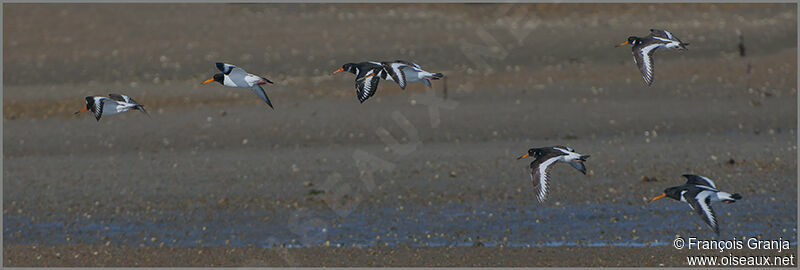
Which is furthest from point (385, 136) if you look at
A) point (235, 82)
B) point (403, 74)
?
point (403, 74)

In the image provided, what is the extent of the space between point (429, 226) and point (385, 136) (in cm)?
739

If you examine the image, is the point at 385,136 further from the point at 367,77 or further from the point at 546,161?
the point at 367,77

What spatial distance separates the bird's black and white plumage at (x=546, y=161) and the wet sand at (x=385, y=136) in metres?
2.99

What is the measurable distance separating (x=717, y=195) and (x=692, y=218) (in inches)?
208

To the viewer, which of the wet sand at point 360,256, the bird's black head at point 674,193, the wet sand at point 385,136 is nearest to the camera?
the bird's black head at point 674,193

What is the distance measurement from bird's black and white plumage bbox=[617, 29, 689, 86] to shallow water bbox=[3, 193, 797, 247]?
456cm

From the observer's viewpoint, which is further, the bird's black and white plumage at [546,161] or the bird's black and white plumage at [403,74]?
the bird's black and white plumage at [546,161]

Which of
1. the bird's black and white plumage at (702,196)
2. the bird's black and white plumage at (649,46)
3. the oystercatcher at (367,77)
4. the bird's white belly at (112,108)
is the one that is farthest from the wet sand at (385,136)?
the oystercatcher at (367,77)

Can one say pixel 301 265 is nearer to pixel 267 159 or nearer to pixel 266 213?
pixel 266 213

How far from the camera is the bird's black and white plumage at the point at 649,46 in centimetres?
1215

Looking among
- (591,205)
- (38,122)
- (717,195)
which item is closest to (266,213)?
(591,205)

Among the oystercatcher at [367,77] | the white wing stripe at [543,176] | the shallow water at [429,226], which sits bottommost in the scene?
the shallow water at [429,226]

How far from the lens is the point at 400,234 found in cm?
1780

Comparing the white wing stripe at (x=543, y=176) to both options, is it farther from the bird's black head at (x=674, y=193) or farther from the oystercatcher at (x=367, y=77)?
the oystercatcher at (x=367, y=77)
